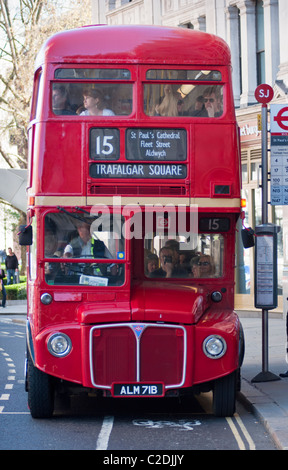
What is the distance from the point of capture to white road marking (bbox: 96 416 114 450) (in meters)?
9.03

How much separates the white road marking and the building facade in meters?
11.2

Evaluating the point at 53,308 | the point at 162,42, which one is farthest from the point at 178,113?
the point at 53,308

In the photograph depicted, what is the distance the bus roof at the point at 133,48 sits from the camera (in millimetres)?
10664

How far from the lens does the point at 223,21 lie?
25.9 m

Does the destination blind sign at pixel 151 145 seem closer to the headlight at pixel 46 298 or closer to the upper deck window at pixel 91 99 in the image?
the upper deck window at pixel 91 99

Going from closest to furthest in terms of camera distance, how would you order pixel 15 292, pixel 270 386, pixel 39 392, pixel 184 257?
1. pixel 39 392
2. pixel 184 257
3. pixel 270 386
4. pixel 15 292

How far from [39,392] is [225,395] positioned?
197 centimetres

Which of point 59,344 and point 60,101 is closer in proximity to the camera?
point 59,344

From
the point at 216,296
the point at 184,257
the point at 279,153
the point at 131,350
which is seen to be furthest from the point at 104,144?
the point at 279,153

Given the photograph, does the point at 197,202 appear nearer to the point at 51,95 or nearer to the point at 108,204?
the point at 108,204

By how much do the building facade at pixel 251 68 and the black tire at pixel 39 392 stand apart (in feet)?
37.6

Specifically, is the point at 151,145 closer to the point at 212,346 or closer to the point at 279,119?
the point at 212,346

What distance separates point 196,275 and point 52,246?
5.73 feet

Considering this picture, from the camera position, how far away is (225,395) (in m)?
10.4
